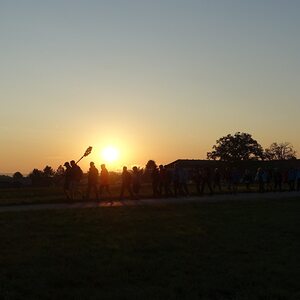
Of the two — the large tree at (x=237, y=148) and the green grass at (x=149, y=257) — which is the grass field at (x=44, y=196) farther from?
the large tree at (x=237, y=148)

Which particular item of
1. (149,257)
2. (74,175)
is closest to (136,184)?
(74,175)

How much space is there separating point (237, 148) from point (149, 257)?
137 metres

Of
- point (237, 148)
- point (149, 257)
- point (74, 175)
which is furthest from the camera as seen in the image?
point (237, 148)

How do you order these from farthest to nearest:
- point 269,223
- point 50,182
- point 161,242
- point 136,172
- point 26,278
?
1. point 50,182
2. point 136,172
3. point 269,223
4. point 161,242
5. point 26,278

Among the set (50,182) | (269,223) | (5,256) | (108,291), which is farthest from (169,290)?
(50,182)

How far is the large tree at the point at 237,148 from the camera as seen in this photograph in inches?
5733

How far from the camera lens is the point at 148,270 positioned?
372 inches

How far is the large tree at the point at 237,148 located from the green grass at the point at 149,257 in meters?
129

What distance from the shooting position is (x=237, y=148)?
480 ft

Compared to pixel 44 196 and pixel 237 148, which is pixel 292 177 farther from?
pixel 237 148

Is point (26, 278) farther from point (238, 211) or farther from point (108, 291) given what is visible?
point (238, 211)

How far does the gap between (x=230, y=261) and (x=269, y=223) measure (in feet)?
20.0

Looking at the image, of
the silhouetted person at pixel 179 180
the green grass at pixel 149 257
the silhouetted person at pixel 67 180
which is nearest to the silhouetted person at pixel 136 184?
the silhouetted person at pixel 179 180

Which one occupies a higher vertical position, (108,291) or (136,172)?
(136,172)
